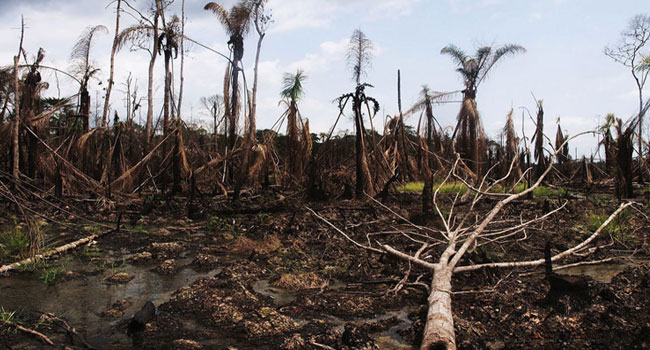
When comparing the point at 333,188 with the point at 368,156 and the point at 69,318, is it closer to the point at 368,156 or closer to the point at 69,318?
the point at 368,156

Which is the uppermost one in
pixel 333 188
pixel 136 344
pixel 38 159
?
pixel 38 159

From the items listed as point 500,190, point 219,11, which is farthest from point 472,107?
point 219,11

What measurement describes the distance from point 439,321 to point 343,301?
1212 millimetres

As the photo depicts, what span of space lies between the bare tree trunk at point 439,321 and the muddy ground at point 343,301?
213 millimetres

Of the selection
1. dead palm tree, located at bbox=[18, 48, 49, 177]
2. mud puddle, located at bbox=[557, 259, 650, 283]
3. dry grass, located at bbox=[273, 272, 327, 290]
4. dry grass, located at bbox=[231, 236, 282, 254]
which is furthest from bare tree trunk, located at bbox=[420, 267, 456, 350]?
dead palm tree, located at bbox=[18, 48, 49, 177]

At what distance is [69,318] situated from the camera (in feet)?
11.4

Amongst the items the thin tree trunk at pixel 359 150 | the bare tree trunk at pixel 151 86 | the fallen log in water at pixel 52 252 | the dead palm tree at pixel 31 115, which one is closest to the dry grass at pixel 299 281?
the fallen log in water at pixel 52 252

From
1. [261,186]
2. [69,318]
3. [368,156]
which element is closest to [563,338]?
[69,318]

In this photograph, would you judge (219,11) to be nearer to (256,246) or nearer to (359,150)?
(359,150)

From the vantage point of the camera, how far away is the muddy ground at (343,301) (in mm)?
3016

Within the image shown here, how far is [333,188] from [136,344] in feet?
25.8

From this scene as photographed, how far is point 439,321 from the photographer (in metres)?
2.81

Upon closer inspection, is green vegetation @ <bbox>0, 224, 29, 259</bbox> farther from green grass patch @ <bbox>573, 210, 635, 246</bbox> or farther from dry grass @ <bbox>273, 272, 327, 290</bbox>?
green grass patch @ <bbox>573, 210, 635, 246</bbox>

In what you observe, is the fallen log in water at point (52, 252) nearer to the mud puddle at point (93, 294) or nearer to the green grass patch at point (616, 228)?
the mud puddle at point (93, 294)
